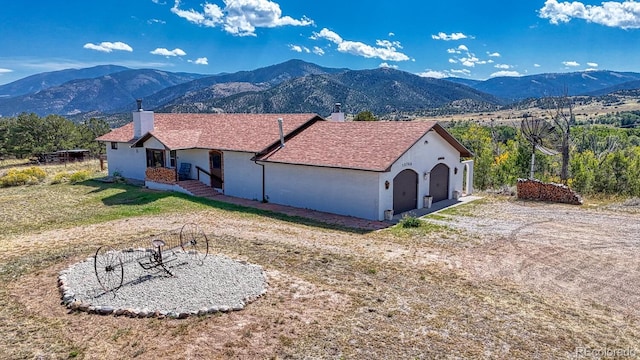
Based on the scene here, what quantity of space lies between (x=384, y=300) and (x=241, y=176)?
1562cm

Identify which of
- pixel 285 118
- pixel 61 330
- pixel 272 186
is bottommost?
pixel 61 330

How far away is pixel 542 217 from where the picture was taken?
18.8 m

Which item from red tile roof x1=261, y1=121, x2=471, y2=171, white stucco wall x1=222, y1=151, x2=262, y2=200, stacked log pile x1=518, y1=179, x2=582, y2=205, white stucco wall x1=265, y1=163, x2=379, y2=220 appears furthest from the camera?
white stucco wall x1=222, y1=151, x2=262, y2=200

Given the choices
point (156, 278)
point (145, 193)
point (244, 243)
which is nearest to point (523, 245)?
point (244, 243)

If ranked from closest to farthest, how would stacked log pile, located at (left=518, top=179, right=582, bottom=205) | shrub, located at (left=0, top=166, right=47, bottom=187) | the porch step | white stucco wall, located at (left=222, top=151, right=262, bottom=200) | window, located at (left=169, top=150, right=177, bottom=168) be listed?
stacked log pile, located at (left=518, top=179, right=582, bottom=205) < white stucco wall, located at (left=222, top=151, right=262, bottom=200) < the porch step < window, located at (left=169, top=150, right=177, bottom=168) < shrub, located at (left=0, top=166, right=47, bottom=187)

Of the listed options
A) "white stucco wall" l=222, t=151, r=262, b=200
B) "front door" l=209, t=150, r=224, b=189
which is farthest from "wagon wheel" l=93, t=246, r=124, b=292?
"front door" l=209, t=150, r=224, b=189

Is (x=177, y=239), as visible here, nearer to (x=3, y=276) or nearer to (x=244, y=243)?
(x=244, y=243)

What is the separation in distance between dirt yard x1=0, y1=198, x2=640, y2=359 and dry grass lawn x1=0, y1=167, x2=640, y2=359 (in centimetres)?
4

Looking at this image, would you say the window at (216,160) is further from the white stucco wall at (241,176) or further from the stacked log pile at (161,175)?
the stacked log pile at (161,175)

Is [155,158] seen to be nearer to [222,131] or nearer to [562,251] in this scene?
[222,131]

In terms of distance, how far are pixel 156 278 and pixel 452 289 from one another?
24.7 ft

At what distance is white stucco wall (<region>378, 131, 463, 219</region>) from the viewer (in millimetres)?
18942

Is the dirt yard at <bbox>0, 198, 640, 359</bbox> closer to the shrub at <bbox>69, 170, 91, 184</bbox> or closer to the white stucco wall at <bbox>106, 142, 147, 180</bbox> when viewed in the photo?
the white stucco wall at <bbox>106, 142, 147, 180</bbox>

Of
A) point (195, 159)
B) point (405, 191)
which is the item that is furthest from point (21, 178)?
point (405, 191)
